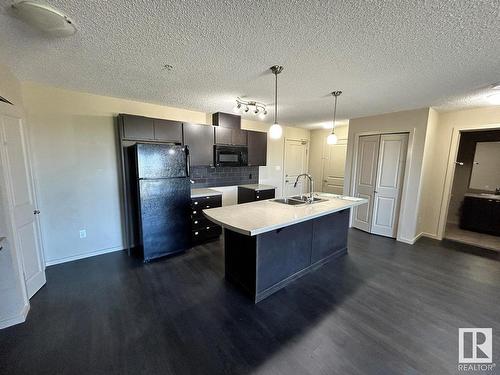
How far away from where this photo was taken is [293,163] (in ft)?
19.2

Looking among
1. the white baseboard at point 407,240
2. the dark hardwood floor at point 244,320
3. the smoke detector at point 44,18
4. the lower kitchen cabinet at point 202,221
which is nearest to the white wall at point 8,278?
the dark hardwood floor at point 244,320

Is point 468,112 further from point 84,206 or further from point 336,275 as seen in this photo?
point 84,206

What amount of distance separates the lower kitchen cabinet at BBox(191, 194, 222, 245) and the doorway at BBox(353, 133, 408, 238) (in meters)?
3.08

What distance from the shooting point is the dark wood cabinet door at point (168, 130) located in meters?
3.22

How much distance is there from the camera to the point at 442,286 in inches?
97.3

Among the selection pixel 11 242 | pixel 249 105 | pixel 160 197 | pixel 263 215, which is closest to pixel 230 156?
pixel 249 105

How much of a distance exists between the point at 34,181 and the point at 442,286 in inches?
208

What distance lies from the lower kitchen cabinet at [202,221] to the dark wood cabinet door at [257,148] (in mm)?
1327

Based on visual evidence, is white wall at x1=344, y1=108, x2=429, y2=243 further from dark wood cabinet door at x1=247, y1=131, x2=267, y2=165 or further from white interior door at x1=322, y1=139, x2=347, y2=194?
dark wood cabinet door at x1=247, y1=131, x2=267, y2=165

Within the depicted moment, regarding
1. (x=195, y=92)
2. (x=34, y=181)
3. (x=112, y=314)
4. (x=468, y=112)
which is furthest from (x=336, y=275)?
(x=34, y=181)

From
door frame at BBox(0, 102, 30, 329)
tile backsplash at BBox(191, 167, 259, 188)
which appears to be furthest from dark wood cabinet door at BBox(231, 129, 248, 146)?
door frame at BBox(0, 102, 30, 329)

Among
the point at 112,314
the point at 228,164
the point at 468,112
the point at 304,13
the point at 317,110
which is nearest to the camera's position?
the point at 304,13

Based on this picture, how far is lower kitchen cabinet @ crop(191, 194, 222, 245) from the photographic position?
3462 mm

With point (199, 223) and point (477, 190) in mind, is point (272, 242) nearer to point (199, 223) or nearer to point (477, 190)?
point (199, 223)
